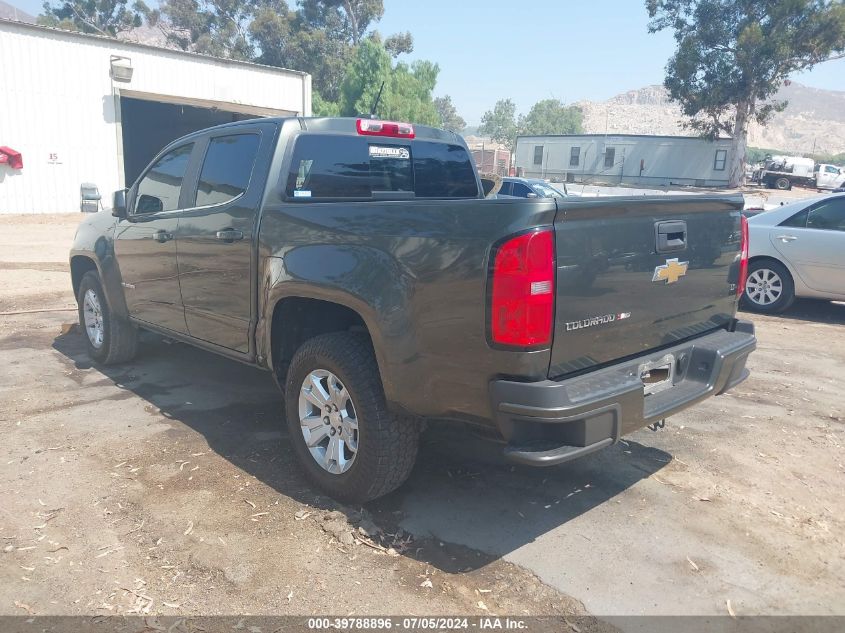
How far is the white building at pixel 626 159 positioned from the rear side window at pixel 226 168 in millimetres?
45677

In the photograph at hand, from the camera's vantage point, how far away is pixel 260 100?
2467 centimetres

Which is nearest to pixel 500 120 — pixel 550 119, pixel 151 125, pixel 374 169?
pixel 550 119

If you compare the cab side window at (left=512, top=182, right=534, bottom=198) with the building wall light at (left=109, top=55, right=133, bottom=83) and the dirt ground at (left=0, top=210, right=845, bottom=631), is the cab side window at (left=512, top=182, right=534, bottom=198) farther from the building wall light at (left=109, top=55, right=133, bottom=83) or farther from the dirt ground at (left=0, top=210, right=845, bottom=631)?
the building wall light at (left=109, top=55, right=133, bottom=83)

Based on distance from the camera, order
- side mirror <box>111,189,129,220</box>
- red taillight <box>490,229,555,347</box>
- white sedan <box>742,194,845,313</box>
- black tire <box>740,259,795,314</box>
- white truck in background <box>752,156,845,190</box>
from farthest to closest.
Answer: white truck in background <box>752,156,845,190</box> → black tire <box>740,259,795,314</box> → white sedan <box>742,194,845,313</box> → side mirror <box>111,189,129,220</box> → red taillight <box>490,229,555,347</box>

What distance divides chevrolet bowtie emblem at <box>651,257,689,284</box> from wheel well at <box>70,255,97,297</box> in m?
4.98

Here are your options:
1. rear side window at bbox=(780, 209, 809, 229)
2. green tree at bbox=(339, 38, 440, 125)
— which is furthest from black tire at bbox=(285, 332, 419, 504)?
green tree at bbox=(339, 38, 440, 125)

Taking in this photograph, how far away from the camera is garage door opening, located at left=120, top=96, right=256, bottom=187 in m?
29.6

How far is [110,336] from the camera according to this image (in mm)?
5809

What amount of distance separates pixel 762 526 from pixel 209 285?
11.6 ft

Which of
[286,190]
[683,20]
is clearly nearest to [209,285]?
[286,190]

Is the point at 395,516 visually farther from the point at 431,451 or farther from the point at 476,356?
the point at 476,356

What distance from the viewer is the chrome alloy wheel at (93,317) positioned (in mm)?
→ 5957

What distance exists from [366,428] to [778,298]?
7.17m

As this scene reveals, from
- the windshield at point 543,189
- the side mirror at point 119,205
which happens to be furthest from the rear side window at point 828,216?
the side mirror at point 119,205
